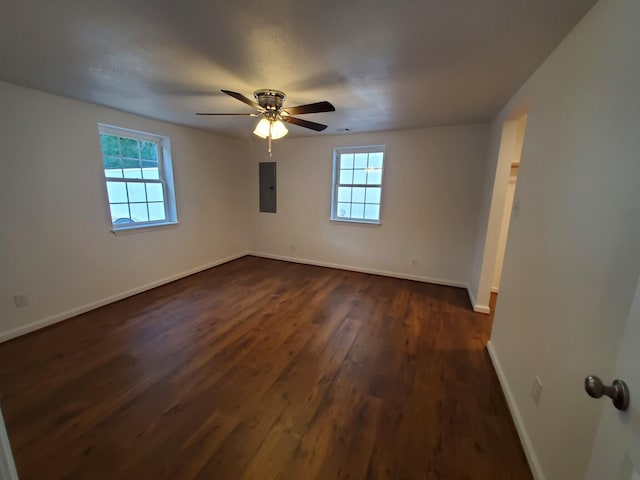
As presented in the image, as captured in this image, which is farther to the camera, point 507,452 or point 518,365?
point 518,365

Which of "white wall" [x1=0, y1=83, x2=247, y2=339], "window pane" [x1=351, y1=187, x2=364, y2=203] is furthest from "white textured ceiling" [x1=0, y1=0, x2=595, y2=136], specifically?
"window pane" [x1=351, y1=187, x2=364, y2=203]

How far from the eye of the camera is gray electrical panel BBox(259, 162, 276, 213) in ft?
15.8

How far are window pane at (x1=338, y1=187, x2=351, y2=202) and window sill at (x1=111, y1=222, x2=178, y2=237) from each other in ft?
8.58

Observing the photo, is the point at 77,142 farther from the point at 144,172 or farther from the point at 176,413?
the point at 176,413

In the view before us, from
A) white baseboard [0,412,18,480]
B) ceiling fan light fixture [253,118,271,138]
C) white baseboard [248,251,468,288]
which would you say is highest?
ceiling fan light fixture [253,118,271,138]

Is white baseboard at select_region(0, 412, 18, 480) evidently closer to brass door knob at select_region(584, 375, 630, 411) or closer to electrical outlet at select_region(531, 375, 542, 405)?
brass door knob at select_region(584, 375, 630, 411)

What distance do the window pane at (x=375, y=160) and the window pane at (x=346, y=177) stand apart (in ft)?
1.14

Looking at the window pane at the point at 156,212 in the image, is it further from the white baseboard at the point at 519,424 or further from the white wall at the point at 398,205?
the white baseboard at the point at 519,424

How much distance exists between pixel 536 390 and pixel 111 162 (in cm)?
437

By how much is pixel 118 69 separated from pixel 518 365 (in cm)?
349

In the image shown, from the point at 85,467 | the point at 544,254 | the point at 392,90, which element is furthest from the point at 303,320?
the point at 392,90

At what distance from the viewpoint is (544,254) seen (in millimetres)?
1450

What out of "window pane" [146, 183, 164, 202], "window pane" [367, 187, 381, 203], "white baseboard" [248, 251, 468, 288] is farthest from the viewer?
"window pane" [367, 187, 381, 203]

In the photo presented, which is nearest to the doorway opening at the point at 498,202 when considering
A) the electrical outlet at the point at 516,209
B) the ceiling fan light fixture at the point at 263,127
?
the electrical outlet at the point at 516,209
